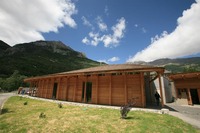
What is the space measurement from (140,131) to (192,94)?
1925 centimetres

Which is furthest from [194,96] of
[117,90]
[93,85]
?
[93,85]

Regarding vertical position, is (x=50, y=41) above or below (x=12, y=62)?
above

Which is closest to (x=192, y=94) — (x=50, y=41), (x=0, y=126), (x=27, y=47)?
(x=0, y=126)

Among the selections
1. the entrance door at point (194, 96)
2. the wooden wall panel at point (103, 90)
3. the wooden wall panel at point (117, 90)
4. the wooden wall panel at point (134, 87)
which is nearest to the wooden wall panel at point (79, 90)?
the wooden wall panel at point (103, 90)

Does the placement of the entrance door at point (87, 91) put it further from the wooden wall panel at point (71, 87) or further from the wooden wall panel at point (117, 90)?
the wooden wall panel at point (117, 90)

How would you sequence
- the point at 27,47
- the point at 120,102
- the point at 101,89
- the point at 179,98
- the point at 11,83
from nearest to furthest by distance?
the point at 120,102, the point at 101,89, the point at 179,98, the point at 11,83, the point at 27,47

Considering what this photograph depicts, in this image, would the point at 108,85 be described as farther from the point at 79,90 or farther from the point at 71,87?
the point at 71,87

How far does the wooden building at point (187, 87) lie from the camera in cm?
1811

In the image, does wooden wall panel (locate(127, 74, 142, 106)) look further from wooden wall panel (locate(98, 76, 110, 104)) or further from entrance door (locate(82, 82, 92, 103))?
entrance door (locate(82, 82, 92, 103))

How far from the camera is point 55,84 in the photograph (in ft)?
71.5

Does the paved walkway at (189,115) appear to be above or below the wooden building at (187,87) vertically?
below

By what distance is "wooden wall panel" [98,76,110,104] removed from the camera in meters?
14.3

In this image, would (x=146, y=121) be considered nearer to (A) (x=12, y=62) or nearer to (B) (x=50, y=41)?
(A) (x=12, y=62)

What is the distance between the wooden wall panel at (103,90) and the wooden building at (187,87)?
12308 mm
